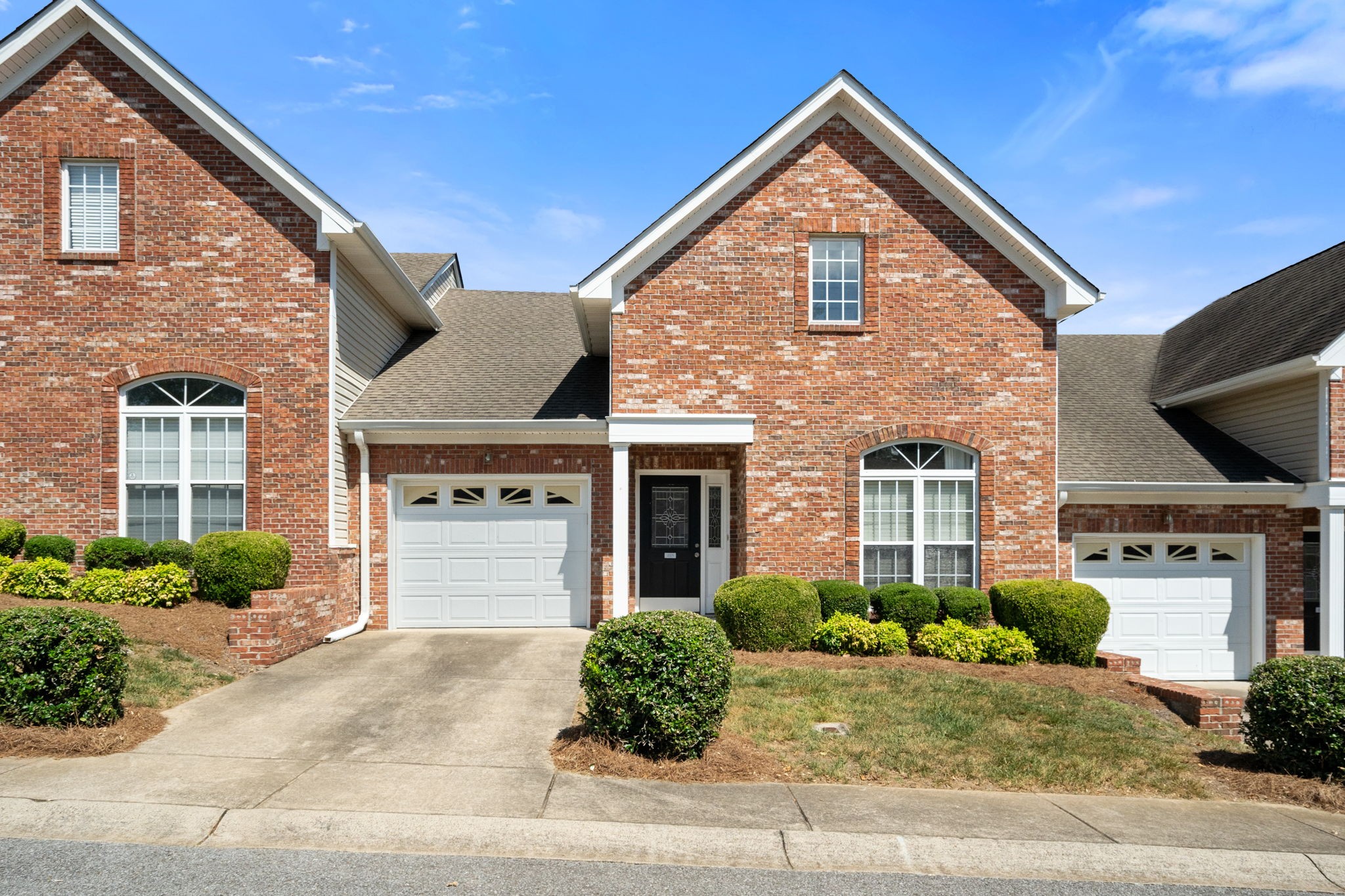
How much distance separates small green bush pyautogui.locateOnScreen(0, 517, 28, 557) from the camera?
12.5m

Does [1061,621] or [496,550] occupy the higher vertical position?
[496,550]

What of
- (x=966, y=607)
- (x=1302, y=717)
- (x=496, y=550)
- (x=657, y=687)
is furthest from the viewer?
(x=496, y=550)

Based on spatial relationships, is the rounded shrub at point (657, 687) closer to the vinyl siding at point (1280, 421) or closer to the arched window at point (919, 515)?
the arched window at point (919, 515)

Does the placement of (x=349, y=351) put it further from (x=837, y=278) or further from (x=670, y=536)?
(x=837, y=278)

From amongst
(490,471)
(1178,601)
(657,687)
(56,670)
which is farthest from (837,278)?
(56,670)

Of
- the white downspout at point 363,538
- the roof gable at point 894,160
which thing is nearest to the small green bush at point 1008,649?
the roof gable at point 894,160

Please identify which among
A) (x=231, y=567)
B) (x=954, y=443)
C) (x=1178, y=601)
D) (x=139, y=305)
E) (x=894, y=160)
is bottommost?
(x=1178, y=601)

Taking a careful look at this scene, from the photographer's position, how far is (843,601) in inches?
503

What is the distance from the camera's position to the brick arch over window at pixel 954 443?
13.7 m

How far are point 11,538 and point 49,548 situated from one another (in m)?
0.54

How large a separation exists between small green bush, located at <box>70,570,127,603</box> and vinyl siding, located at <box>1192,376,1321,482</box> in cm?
1749

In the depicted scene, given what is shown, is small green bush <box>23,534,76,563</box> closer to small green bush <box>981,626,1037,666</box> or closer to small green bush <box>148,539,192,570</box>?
small green bush <box>148,539,192,570</box>

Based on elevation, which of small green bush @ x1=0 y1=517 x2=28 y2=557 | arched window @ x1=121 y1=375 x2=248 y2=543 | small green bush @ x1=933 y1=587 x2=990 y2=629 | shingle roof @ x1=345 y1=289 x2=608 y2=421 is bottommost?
small green bush @ x1=933 y1=587 x2=990 y2=629

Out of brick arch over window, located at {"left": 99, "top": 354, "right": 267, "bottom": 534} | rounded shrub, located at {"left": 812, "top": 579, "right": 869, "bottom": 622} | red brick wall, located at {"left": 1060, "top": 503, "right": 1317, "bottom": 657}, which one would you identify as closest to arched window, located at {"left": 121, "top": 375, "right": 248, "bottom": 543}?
brick arch over window, located at {"left": 99, "top": 354, "right": 267, "bottom": 534}
